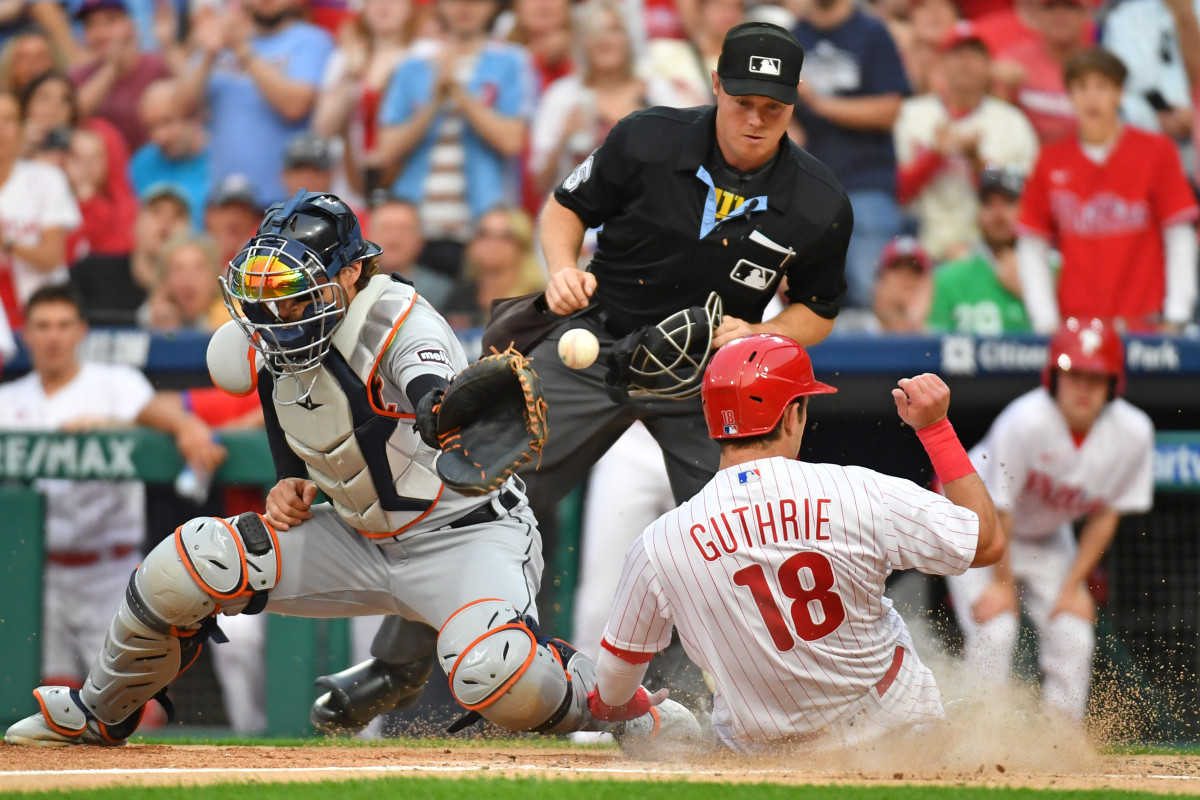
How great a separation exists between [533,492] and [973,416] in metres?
3.14

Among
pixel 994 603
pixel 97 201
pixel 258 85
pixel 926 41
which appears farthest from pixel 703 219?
pixel 97 201

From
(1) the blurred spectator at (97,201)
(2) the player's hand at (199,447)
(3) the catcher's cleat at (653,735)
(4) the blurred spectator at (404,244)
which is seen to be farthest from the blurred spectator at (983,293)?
(1) the blurred spectator at (97,201)

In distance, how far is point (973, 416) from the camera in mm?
7055

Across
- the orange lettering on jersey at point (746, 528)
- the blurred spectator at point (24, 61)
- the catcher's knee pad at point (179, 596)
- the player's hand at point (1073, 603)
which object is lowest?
the player's hand at point (1073, 603)

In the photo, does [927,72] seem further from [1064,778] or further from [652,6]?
[1064,778]

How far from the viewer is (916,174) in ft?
25.4

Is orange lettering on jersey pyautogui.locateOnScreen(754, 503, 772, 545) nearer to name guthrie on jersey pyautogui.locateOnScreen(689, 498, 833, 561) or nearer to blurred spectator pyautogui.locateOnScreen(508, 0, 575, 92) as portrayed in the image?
name guthrie on jersey pyautogui.locateOnScreen(689, 498, 833, 561)

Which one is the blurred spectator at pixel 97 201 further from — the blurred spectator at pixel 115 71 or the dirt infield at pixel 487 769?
the dirt infield at pixel 487 769

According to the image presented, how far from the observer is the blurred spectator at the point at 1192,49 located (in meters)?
7.67

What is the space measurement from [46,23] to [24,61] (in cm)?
41

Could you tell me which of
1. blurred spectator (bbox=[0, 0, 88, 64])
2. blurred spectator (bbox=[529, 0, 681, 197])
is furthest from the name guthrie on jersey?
blurred spectator (bbox=[0, 0, 88, 64])

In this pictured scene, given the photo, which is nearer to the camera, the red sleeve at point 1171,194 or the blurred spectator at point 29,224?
the red sleeve at point 1171,194

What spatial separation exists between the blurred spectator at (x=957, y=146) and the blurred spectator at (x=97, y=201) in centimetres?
438

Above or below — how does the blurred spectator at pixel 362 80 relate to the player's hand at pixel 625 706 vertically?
above
